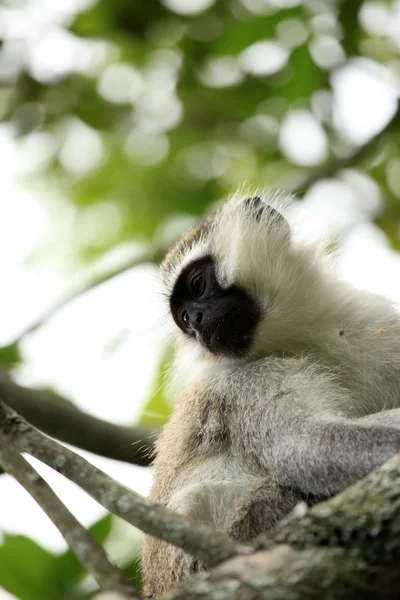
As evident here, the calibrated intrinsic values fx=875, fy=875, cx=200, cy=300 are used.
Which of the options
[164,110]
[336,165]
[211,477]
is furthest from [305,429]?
[164,110]

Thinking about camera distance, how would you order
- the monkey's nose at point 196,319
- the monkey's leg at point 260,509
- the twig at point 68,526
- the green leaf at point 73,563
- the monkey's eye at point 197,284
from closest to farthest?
the twig at point 68,526
the monkey's leg at point 260,509
the green leaf at point 73,563
the monkey's nose at point 196,319
the monkey's eye at point 197,284

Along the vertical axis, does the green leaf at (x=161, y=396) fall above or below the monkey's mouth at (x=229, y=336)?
below

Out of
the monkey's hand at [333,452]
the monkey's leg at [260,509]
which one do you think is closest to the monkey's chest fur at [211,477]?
the monkey's leg at [260,509]

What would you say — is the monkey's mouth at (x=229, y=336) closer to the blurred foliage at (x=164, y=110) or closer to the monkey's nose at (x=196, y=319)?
the monkey's nose at (x=196, y=319)

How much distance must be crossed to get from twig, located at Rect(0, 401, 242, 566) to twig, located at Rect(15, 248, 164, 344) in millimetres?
2669

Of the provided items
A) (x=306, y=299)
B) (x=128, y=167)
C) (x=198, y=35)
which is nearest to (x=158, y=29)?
(x=198, y=35)

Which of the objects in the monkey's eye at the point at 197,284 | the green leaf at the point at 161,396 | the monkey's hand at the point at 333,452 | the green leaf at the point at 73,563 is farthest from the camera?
the green leaf at the point at 161,396

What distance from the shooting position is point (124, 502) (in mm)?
3113

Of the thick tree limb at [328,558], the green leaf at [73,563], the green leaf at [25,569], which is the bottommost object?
the green leaf at [73,563]

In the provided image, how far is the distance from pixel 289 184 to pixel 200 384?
2.62 m

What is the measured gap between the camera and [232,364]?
17.8 ft

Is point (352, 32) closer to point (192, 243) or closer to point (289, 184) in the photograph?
point (289, 184)

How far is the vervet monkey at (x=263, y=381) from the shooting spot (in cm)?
446

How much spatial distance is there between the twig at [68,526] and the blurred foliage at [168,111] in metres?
3.85
